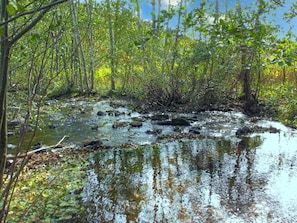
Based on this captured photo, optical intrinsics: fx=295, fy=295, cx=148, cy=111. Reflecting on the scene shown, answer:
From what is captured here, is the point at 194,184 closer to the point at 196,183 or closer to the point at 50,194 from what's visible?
the point at 196,183

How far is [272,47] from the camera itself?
10.2 ft

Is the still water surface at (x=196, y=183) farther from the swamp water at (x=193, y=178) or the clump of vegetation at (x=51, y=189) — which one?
the clump of vegetation at (x=51, y=189)

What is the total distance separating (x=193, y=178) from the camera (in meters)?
5.65

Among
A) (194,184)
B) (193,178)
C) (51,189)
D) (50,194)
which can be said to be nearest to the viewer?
(50,194)

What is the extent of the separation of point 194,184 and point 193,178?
286 millimetres

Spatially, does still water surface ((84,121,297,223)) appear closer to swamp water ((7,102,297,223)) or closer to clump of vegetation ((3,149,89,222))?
swamp water ((7,102,297,223))

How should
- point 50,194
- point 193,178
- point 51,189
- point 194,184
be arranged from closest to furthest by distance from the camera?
point 50,194 < point 51,189 < point 194,184 < point 193,178

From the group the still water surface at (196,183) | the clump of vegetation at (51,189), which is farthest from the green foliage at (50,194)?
the still water surface at (196,183)

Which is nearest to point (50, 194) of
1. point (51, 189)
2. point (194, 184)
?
point (51, 189)

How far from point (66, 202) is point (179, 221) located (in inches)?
72.3

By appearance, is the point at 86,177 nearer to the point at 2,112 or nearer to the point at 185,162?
the point at 185,162

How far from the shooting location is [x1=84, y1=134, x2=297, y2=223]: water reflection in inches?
171

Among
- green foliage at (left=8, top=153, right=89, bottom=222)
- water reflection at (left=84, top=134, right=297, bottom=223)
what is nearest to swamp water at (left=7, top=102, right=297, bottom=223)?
water reflection at (left=84, top=134, right=297, bottom=223)

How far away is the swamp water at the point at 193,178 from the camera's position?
4375 millimetres
